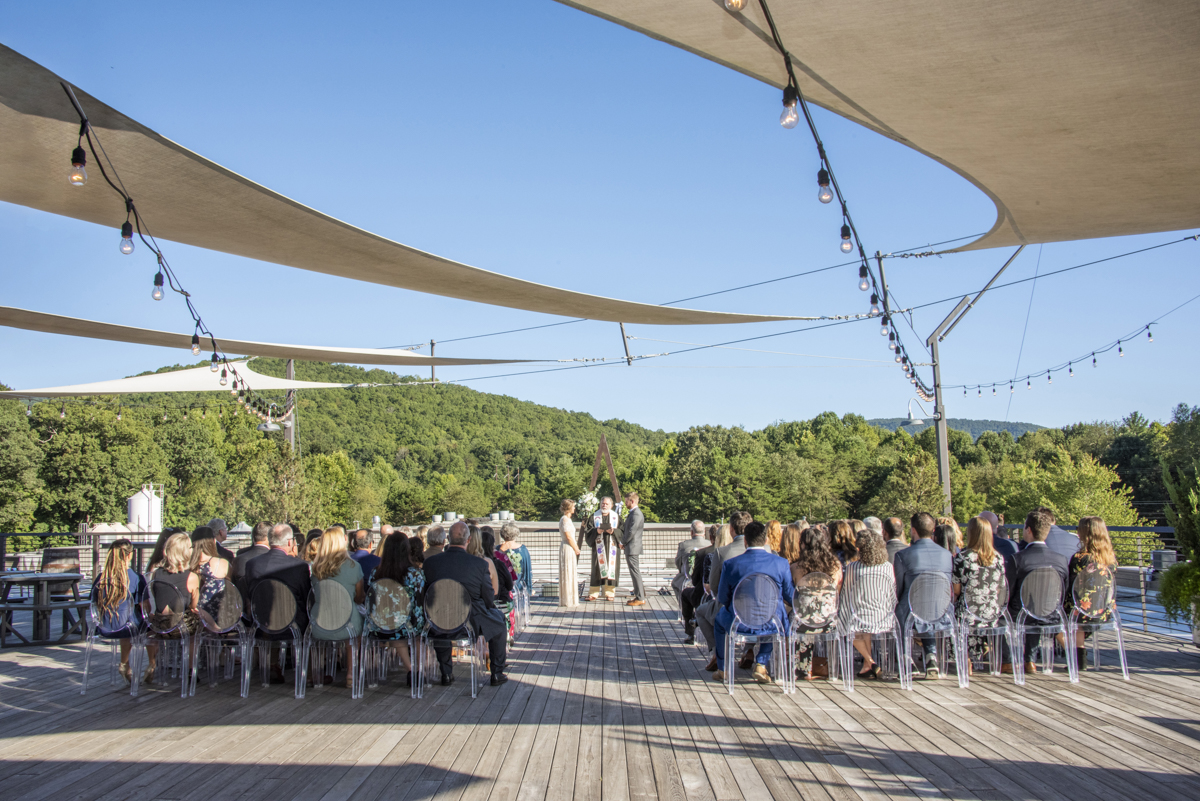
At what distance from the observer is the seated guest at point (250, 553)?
5183mm

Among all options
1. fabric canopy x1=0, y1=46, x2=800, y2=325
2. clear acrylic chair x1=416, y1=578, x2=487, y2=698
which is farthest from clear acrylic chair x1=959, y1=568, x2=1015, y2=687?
fabric canopy x1=0, y1=46, x2=800, y2=325

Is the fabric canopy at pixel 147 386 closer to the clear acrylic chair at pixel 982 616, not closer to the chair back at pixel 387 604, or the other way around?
the chair back at pixel 387 604

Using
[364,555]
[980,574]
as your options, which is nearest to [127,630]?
[364,555]

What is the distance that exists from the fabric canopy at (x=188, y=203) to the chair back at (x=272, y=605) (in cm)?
219

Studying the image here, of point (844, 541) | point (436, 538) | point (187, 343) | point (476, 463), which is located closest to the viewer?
point (844, 541)

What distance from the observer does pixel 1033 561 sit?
201 inches

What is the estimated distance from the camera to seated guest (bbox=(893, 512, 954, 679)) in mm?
5168

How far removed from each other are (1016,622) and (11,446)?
3692cm

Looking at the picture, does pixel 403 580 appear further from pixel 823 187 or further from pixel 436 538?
pixel 823 187

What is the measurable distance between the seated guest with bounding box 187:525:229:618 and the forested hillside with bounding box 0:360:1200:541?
14.0 metres

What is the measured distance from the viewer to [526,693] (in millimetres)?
5023

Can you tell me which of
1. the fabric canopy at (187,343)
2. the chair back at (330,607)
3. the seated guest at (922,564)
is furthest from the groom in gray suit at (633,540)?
the chair back at (330,607)

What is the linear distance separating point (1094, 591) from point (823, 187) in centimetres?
300

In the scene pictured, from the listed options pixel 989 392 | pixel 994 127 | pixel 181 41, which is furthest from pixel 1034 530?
pixel 989 392
